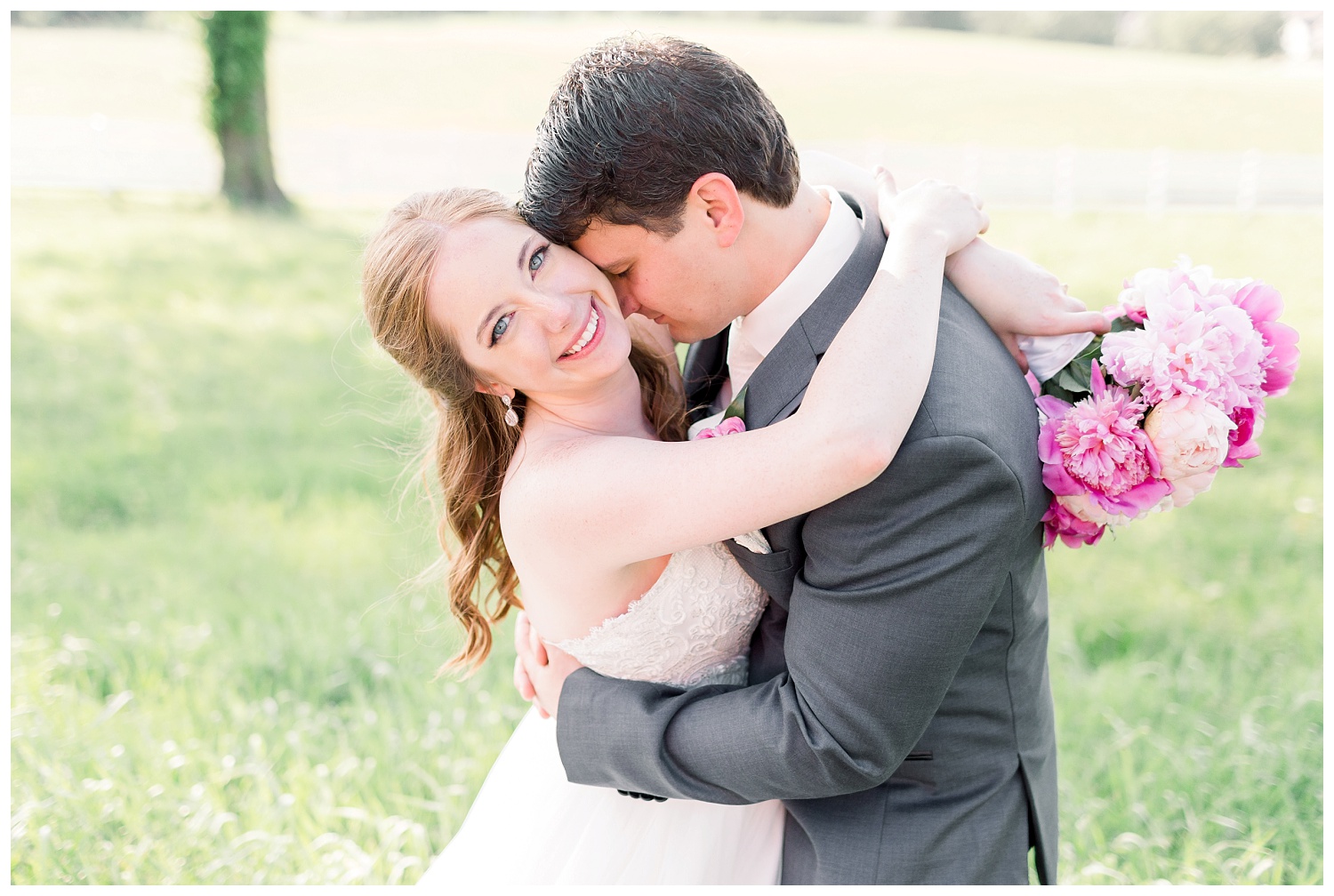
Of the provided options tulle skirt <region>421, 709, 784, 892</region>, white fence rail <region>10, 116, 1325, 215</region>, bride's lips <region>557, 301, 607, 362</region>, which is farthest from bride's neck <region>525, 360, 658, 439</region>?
white fence rail <region>10, 116, 1325, 215</region>

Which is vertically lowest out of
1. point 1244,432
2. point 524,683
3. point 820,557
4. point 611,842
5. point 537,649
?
point 611,842

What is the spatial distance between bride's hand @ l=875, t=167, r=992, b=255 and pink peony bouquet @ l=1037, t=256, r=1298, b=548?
34 centimetres

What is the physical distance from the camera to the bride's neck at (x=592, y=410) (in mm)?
2354

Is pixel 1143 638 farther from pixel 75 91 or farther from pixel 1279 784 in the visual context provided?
pixel 75 91

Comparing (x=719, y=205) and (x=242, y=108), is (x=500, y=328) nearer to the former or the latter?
(x=719, y=205)

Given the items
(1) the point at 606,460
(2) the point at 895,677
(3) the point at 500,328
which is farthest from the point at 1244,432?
(3) the point at 500,328

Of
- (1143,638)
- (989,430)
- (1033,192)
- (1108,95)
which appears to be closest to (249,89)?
(1033,192)

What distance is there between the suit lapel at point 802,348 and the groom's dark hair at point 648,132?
262 mm

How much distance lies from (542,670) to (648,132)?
4.00 feet

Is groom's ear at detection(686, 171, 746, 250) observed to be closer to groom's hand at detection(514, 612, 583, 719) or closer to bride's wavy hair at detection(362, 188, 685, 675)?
bride's wavy hair at detection(362, 188, 685, 675)

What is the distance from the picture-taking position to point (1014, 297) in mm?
2133

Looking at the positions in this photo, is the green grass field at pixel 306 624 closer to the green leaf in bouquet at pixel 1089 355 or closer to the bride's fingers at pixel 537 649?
the bride's fingers at pixel 537 649

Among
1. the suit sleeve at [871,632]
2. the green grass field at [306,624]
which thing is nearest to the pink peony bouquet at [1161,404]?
the suit sleeve at [871,632]

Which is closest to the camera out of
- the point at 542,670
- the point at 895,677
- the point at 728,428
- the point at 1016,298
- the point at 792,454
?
the point at 792,454
